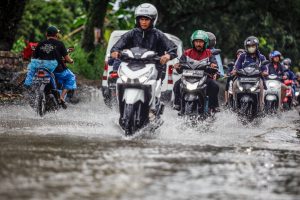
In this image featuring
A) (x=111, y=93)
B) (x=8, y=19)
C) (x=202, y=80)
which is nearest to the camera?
(x=202, y=80)

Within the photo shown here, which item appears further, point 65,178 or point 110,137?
point 110,137

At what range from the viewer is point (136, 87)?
1088 centimetres

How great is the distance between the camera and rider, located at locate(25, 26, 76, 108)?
14586 millimetres

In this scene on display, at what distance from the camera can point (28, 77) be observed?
1449 cm

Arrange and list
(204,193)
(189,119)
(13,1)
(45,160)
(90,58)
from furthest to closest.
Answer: (90,58), (13,1), (189,119), (45,160), (204,193)

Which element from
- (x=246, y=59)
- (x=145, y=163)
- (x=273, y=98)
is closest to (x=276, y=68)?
(x=273, y=98)

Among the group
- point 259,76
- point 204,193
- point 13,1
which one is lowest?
point 204,193

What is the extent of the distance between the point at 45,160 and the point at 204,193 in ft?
6.70

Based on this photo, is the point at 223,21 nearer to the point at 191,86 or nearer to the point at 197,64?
the point at 197,64

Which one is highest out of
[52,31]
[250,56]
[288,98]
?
→ [52,31]

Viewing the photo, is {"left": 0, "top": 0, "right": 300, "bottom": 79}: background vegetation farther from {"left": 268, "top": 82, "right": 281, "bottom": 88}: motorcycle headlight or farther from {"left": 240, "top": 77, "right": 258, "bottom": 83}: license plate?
{"left": 240, "top": 77, "right": 258, "bottom": 83}: license plate

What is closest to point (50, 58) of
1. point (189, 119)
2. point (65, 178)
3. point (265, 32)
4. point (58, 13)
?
point (189, 119)

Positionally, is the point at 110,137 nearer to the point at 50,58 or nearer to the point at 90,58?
the point at 50,58

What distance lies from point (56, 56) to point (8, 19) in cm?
696
